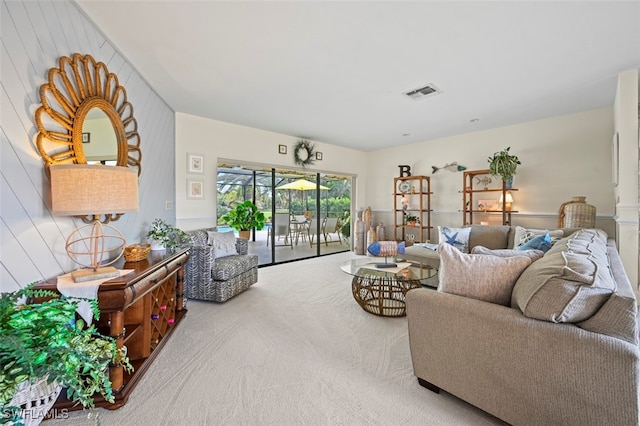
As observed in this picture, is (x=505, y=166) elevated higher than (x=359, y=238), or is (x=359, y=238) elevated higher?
(x=505, y=166)

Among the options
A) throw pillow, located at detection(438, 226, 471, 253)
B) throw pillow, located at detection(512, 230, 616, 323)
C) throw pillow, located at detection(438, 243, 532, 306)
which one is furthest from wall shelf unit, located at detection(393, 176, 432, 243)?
throw pillow, located at detection(512, 230, 616, 323)

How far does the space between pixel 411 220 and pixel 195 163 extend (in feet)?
14.1

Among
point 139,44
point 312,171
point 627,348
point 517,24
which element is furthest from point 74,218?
point 312,171

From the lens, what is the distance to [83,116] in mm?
1925

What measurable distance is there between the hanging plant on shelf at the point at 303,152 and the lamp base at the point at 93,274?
3.95 m

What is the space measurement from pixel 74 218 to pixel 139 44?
1534mm

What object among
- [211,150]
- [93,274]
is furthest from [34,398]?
[211,150]

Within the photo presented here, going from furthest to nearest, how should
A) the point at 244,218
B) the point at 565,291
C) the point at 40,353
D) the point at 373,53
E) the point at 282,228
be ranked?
the point at 282,228 → the point at 244,218 → the point at 373,53 → the point at 565,291 → the point at 40,353

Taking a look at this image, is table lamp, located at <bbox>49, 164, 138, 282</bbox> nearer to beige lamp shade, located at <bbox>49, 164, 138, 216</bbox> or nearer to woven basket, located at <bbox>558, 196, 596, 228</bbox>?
beige lamp shade, located at <bbox>49, 164, 138, 216</bbox>

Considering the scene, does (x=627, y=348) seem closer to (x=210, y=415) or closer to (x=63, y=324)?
(x=210, y=415)

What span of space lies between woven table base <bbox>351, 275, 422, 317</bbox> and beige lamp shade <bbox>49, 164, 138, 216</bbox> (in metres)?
2.20

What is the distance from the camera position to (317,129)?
4.79 meters

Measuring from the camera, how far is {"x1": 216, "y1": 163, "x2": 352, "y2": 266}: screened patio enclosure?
4957 mm

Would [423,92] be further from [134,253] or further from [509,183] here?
[134,253]
